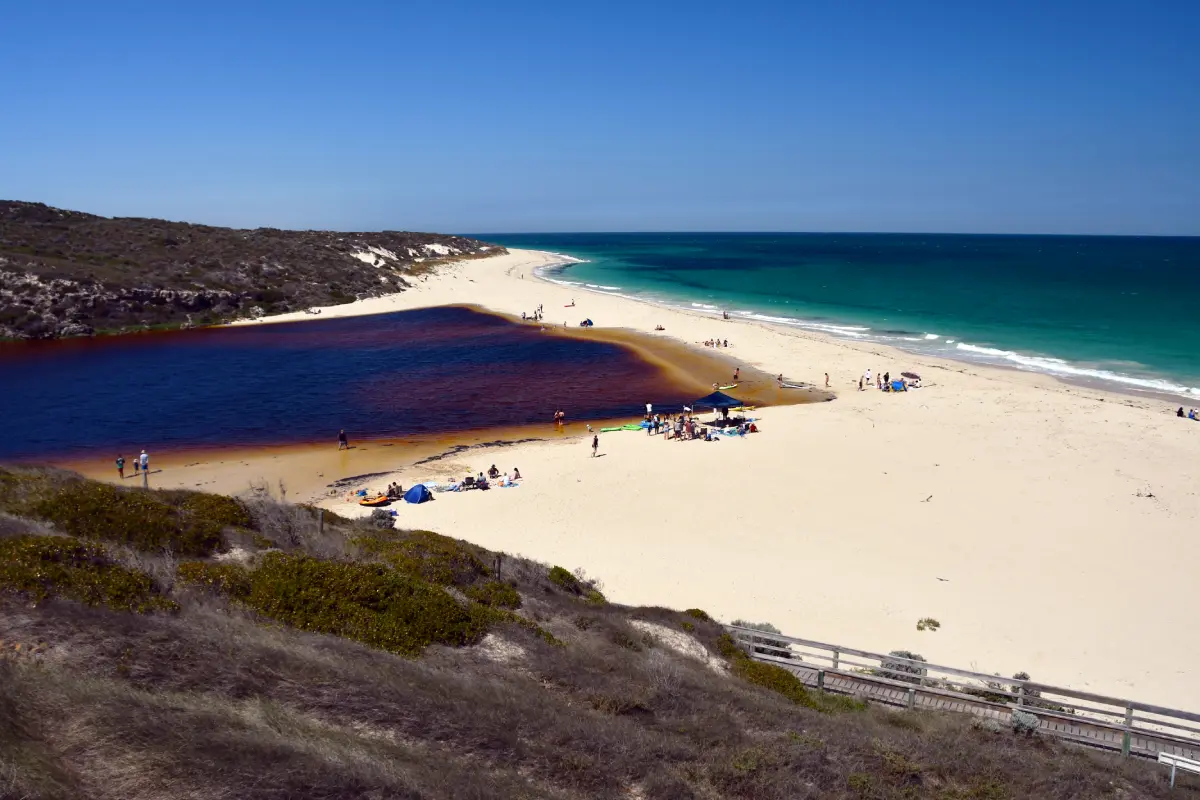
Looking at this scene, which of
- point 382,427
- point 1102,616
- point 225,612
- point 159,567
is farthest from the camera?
point 382,427

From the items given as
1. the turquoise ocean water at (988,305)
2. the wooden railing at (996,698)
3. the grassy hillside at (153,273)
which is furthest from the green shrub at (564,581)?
the grassy hillside at (153,273)

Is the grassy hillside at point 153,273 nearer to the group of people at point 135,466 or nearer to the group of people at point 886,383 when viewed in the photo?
the group of people at point 135,466

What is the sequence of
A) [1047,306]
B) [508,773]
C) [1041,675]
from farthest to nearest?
[1047,306]
[1041,675]
[508,773]

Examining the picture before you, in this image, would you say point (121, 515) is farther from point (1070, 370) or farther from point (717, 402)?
point (1070, 370)

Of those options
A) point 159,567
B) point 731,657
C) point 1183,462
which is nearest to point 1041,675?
point 731,657

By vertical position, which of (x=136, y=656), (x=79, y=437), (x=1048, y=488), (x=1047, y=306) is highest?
(x=1047, y=306)

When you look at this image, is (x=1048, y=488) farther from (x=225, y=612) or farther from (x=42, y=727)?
(x=42, y=727)
